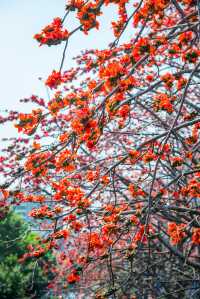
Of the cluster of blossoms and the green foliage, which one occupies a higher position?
the cluster of blossoms

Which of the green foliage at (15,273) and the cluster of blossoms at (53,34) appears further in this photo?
the green foliage at (15,273)

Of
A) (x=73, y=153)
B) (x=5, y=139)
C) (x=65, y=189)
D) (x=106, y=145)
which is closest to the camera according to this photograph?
(x=73, y=153)

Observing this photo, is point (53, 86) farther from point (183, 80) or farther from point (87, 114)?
point (183, 80)

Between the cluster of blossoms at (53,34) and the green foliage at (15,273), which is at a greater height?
the cluster of blossoms at (53,34)

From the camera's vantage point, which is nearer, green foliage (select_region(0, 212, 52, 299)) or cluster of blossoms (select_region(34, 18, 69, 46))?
cluster of blossoms (select_region(34, 18, 69, 46))

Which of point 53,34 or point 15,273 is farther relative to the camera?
point 15,273

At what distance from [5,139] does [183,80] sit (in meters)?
4.63

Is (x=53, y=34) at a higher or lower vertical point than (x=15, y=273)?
higher

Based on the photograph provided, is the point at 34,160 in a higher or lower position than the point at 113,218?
higher

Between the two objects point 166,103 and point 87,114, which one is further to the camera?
point 166,103

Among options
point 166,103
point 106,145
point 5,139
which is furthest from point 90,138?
point 106,145

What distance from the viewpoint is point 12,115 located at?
662 cm

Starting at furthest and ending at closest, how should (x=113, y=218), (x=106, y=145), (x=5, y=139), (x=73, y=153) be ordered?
(x=106, y=145) < (x=5, y=139) < (x=113, y=218) < (x=73, y=153)

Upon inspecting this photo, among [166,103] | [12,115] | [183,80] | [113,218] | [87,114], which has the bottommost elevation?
[113,218]
